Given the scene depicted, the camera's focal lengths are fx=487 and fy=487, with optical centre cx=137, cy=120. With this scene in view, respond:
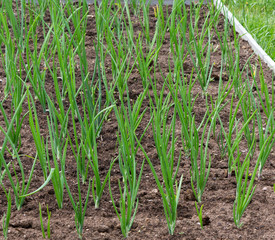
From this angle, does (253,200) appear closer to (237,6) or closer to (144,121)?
(144,121)

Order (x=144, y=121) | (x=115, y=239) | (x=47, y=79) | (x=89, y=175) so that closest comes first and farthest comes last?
(x=115, y=239)
(x=89, y=175)
(x=144, y=121)
(x=47, y=79)

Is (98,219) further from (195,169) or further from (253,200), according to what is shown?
(253,200)

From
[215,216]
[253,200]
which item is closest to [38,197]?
[215,216]

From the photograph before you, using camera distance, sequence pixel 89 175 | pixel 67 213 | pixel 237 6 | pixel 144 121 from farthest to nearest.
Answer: pixel 237 6
pixel 144 121
pixel 89 175
pixel 67 213

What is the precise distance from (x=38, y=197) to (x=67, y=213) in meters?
0.16

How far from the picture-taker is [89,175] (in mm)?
2105

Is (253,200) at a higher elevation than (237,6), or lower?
lower

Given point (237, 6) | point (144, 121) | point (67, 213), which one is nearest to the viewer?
point (67, 213)

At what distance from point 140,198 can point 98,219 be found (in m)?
0.21

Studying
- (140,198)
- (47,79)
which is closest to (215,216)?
(140,198)

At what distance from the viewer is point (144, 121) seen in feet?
8.16

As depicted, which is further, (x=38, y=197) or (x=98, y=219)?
(x=38, y=197)

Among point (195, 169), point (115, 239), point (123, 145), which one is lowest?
point (115, 239)

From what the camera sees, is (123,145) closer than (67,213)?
Yes
